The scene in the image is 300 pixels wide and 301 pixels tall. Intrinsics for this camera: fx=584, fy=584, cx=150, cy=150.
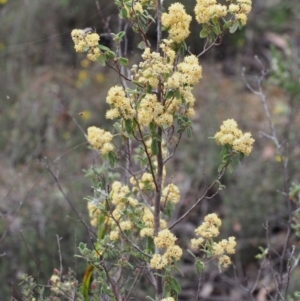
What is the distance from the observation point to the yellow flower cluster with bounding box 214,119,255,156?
182 centimetres

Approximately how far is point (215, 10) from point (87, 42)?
1.38 ft

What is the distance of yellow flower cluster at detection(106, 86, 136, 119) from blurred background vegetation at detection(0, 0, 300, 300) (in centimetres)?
112

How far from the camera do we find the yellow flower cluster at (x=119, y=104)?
1.79 m

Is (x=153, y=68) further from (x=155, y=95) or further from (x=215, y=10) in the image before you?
(x=215, y=10)

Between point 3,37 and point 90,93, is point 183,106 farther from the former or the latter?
point 3,37

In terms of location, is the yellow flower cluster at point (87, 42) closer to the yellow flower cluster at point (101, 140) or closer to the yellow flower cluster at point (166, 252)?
the yellow flower cluster at point (101, 140)

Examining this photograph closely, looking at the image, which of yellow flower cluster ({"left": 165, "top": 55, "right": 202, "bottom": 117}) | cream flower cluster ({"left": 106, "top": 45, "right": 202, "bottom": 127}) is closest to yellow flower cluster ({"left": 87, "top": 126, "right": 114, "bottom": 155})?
cream flower cluster ({"left": 106, "top": 45, "right": 202, "bottom": 127})

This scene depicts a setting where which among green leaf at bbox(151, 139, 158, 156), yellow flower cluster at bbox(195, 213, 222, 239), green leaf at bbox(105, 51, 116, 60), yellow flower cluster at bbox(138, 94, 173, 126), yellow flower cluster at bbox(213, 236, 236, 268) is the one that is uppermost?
green leaf at bbox(105, 51, 116, 60)

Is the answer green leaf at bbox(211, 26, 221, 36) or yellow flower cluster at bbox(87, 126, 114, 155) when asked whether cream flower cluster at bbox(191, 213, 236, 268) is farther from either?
green leaf at bbox(211, 26, 221, 36)

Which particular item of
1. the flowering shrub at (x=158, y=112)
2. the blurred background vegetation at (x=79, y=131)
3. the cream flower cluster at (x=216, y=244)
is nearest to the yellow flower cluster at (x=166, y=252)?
the flowering shrub at (x=158, y=112)

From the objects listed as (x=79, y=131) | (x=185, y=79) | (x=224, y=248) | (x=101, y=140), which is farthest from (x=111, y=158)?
(x=79, y=131)

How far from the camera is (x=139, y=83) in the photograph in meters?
1.81

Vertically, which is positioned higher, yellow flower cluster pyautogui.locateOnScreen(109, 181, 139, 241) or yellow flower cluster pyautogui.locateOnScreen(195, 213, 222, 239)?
yellow flower cluster pyautogui.locateOnScreen(109, 181, 139, 241)

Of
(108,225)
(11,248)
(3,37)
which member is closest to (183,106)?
(108,225)
